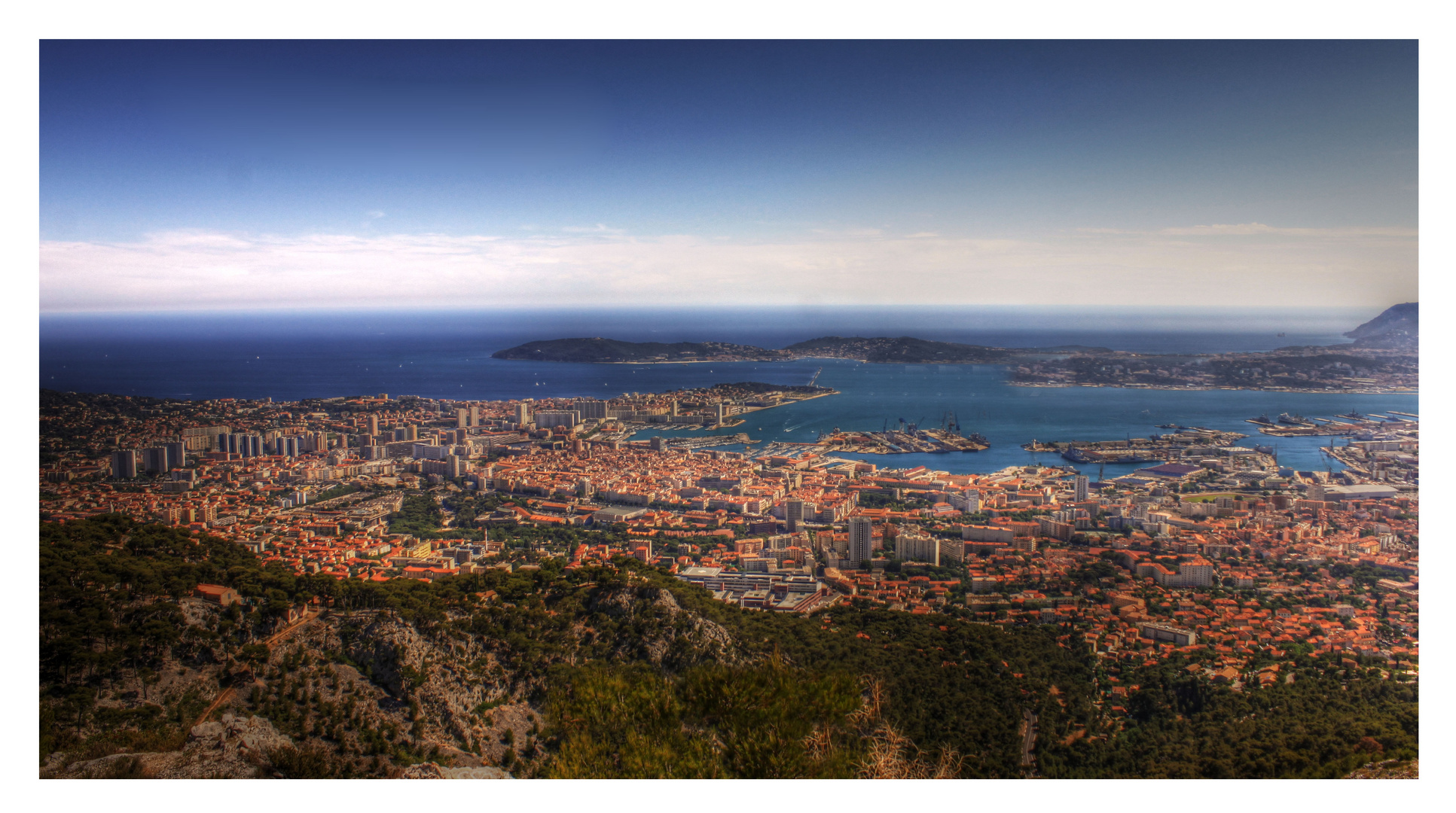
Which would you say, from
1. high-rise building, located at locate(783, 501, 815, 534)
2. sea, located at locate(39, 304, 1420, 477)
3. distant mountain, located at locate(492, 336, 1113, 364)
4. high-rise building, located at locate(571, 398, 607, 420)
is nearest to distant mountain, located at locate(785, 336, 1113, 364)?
distant mountain, located at locate(492, 336, 1113, 364)

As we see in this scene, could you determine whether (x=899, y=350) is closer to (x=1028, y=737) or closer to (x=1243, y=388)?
(x=1243, y=388)

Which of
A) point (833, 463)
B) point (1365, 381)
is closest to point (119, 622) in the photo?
point (833, 463)

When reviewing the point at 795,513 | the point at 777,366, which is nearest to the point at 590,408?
the point at 777,366

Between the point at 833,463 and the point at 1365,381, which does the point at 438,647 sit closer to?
the point at 833,463

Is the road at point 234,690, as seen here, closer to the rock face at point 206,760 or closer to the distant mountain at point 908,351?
the rock face at point 206,760

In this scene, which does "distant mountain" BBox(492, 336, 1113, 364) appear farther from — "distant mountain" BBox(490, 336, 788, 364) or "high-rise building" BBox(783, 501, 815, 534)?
"high-rise building" BBox(783, 501, 815, 534)

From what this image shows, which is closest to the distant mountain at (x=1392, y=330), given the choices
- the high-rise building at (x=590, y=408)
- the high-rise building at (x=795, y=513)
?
the high-rise building at (x=795, y=513)

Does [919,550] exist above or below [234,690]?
above
